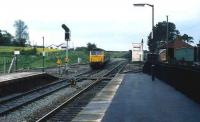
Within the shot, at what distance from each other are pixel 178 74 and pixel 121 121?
12.8 m

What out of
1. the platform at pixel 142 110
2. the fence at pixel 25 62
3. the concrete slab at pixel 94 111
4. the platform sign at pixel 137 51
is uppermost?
the platform sign at pixel 137 51

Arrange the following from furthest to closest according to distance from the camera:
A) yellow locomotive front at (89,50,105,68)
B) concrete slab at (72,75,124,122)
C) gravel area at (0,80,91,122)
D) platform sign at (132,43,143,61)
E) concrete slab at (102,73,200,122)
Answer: platform sign at (132,43,143,61)
yellow locomotive front at (89,50,105,68)
gravel area at (0,80,91,122)
concrete slab at (72,75,124,122)
concrete slab at (102,73,200,122)

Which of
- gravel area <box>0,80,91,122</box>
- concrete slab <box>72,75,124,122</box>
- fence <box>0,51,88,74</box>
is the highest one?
fence <box>0,51,88,74</box>

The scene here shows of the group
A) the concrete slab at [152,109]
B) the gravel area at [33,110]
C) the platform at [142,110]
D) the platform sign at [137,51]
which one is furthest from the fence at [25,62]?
the concrete slab at [152,109]

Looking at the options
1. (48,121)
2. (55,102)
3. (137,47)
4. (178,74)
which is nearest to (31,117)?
(48,121)

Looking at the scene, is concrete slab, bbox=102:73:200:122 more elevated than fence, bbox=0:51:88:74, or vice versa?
fence, bbox=0:51:88:74

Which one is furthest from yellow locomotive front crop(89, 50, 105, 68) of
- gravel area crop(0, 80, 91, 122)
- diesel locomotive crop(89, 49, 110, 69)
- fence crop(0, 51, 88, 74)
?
gravel area crop(0, 80, 91, 122)

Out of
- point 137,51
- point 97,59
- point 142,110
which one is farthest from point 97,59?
point 142,110

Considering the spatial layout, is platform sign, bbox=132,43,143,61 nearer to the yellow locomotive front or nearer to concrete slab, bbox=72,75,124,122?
the yellow locomotive front

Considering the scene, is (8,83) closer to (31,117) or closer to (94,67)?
(31,117)

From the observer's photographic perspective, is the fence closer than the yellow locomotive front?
Yes

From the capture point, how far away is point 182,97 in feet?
75.6

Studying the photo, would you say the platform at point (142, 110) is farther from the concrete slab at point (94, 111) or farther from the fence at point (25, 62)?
the fence at point (25, 62)

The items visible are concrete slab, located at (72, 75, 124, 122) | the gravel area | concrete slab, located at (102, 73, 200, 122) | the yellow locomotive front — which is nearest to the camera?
concrete slab, located at (102, 73, 200, 122)
